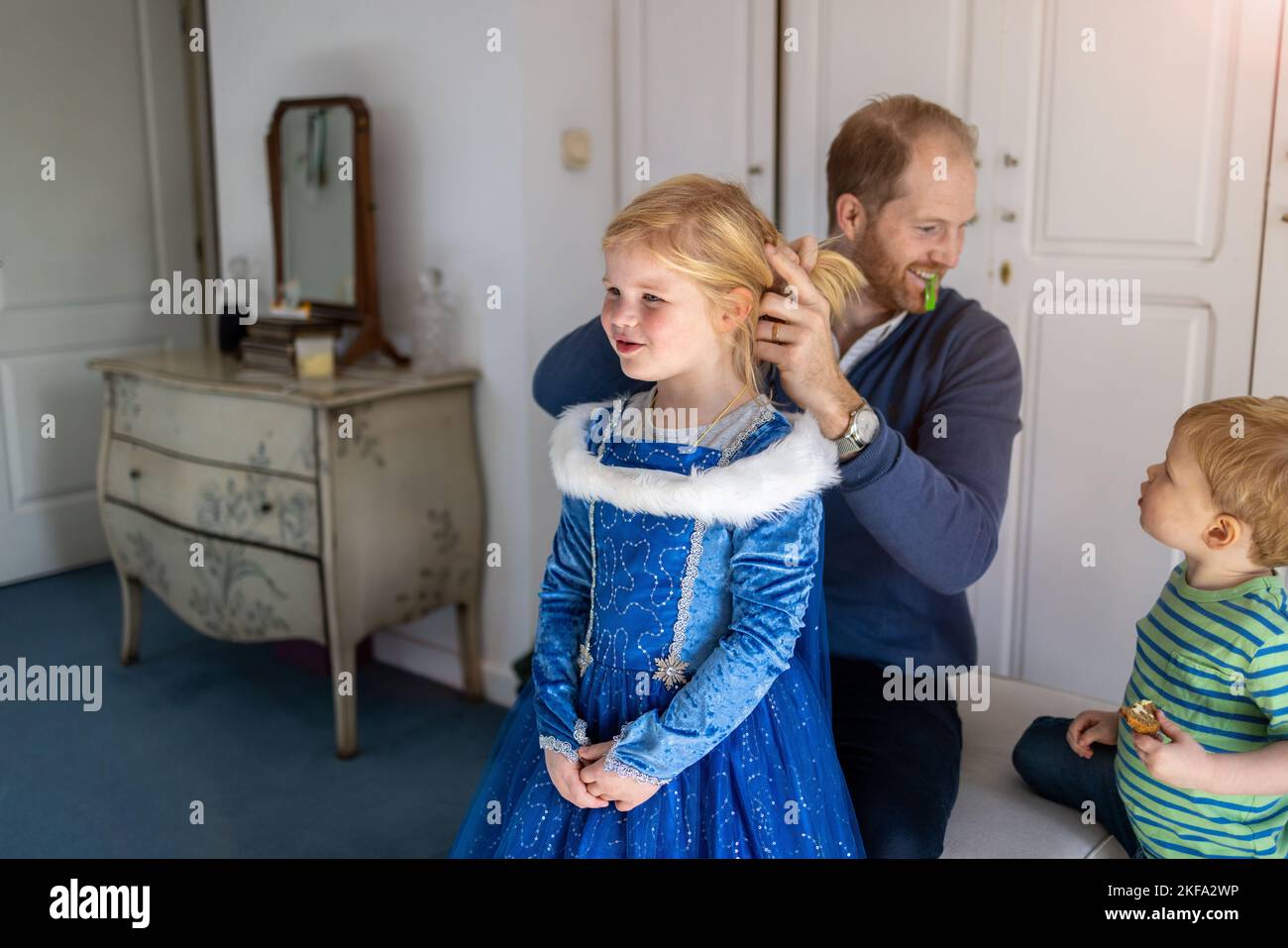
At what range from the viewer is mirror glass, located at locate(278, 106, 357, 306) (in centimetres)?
295

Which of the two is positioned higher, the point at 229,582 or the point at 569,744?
the point at 569,744

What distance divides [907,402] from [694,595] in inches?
20.1

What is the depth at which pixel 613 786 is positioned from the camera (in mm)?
1295

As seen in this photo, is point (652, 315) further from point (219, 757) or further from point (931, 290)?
point (219, 757)

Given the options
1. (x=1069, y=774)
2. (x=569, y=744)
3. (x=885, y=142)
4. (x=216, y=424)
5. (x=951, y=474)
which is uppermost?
(x=885, y=142)

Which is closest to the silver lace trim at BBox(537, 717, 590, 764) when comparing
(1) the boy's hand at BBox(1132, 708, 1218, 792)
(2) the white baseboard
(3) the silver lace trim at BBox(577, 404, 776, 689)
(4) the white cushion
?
(3) the silver lace trim at BBox(577, 404, 776, 689)

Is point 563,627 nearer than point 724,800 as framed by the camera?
No

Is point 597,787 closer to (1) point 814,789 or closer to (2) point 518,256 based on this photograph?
(1) point 814,789

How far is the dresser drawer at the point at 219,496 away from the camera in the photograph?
104 inches

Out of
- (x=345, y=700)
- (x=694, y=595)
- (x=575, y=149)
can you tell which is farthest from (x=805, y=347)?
(x=345, y=700)

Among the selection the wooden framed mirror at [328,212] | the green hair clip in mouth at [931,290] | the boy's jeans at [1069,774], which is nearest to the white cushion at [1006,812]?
the boy's jeans at [1069,774]

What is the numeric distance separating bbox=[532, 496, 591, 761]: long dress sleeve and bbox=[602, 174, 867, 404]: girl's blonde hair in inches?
12.1

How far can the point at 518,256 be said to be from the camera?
2713 millimetres

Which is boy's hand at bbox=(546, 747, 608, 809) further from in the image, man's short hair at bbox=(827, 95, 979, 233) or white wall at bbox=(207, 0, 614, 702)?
white wall at bbox=(207, 0, 614, 702)
